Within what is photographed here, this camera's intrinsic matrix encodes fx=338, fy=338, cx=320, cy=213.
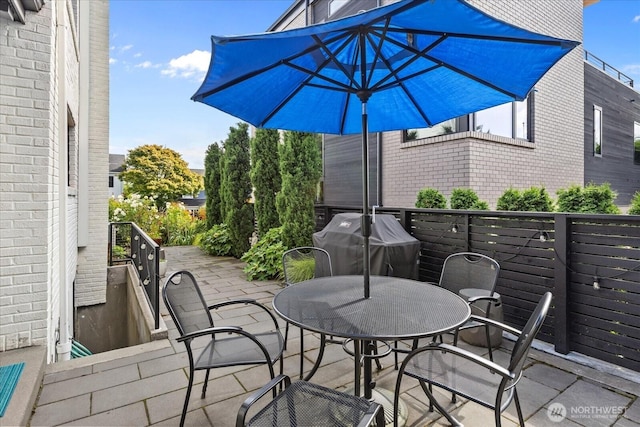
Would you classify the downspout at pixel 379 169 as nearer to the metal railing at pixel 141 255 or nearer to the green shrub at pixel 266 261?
the green shrub at pixel 266 261

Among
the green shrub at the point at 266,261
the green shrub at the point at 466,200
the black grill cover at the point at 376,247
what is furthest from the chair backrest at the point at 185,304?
the green shrub at the point at 466,200

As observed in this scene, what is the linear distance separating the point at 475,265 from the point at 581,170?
6.13 meters

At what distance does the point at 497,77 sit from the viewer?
221cm

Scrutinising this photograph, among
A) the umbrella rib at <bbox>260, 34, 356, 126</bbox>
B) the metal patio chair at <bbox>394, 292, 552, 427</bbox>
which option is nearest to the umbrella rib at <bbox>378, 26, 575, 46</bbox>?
the umbrella rib at <bbox>260, 34, 356, 126</bbox>

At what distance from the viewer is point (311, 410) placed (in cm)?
139

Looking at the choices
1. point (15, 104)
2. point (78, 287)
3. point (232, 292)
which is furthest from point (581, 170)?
point (78, 287)

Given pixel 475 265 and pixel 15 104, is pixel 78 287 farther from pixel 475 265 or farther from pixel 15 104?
pixel 475 265

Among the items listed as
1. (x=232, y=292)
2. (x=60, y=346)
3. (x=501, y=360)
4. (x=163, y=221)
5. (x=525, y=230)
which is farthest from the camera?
(x=163, y=221)

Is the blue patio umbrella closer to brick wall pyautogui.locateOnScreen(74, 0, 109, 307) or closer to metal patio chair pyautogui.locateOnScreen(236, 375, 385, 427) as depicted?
metal patio chair pyautogui.locateOnScreen(236, 375, 385, 427)

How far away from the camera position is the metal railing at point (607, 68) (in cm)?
821

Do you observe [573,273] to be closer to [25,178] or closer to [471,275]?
[471,275]

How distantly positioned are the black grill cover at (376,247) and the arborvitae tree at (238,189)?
411 cm

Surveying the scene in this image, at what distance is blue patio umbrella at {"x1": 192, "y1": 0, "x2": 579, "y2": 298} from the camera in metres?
1.62

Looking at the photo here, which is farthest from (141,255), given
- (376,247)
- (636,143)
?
(636,143)
